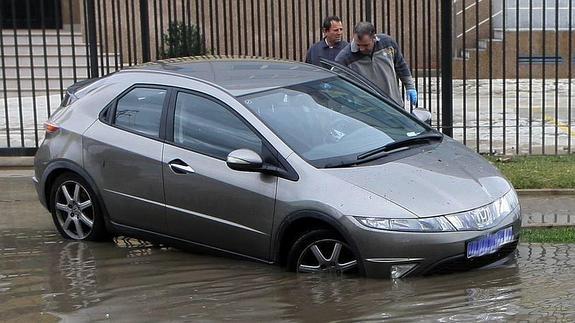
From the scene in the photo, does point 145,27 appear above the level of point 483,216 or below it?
above

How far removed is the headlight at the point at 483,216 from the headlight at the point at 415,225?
60mm

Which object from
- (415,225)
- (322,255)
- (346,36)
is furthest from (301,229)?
(346,36)

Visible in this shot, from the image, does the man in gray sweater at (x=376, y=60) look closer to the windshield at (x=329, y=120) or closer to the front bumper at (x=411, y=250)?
the windshield at (x=329, y=120)

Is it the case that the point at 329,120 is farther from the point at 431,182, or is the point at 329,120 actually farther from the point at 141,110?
the point at 141,110

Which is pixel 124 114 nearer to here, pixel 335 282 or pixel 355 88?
pixel 355 88

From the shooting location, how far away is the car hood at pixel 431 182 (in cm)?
593

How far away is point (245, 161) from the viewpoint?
6250 millimetres

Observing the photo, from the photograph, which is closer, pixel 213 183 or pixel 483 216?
pixel 483 216

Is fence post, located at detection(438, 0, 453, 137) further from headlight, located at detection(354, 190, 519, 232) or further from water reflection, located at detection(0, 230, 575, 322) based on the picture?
headlight, located at detection(354, 190, 519, 232)

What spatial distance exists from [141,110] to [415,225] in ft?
8.15

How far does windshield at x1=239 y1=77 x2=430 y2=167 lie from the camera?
642cm

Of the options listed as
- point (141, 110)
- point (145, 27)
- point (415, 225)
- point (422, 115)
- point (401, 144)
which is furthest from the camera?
point (145, 27)

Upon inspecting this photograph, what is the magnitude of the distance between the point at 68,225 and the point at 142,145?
3.69 feet

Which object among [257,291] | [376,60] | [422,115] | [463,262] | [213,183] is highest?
[376,60]
